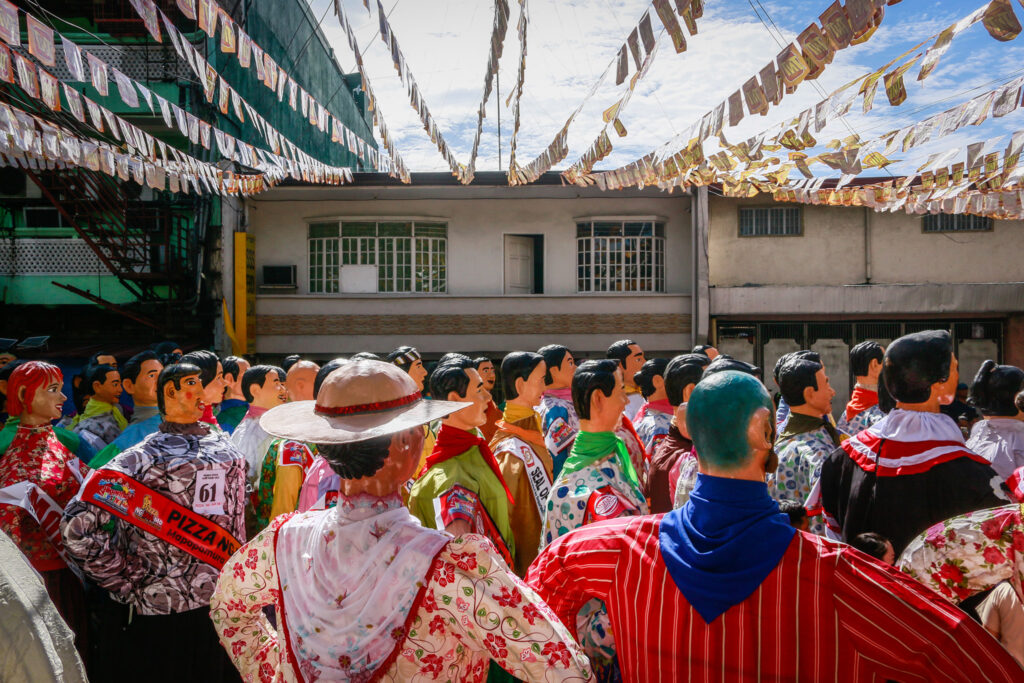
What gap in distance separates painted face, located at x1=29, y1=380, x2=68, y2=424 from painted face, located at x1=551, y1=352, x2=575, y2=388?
133 inches

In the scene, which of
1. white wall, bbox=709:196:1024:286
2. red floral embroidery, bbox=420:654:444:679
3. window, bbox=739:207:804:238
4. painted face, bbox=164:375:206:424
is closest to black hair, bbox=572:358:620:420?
red floral embroidery, bbox=420:654:444:679

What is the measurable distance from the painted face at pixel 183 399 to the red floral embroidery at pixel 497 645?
2.29 meters

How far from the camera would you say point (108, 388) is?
610cm

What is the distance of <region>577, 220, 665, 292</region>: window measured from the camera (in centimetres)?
1656

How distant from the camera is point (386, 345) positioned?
16.2 m

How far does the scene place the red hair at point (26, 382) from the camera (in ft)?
13.4

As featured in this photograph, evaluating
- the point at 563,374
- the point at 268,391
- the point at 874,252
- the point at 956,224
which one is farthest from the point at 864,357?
the point at 956,224

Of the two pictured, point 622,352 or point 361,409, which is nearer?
point 361,409

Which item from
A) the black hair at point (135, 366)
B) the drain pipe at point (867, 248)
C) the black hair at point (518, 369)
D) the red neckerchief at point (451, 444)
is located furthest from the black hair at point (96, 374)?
the drain pipe at point (867, 248)

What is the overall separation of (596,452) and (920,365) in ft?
4.54

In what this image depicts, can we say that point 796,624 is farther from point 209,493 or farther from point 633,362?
point 633,362

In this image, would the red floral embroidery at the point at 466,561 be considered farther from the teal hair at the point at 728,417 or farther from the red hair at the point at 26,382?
the red hair at the point at 26,382

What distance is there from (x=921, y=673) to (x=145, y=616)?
3213 millimetres

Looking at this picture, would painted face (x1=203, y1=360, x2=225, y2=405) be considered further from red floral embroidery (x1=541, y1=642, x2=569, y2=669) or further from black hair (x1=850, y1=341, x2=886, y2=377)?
black hair (x1=850, y1=341, x2=886, y2=377)
